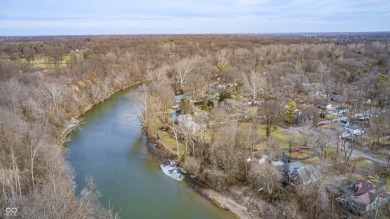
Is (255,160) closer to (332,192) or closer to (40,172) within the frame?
(332,192)

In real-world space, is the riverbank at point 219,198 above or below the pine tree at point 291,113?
below

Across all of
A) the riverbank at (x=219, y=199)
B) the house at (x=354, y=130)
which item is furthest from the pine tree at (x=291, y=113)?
the riverbank at (x=219, y=199)

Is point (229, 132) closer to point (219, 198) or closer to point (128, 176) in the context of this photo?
point (219, 198)

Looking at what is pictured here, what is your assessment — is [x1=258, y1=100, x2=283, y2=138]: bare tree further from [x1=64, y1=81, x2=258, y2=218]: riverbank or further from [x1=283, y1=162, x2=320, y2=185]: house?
[x1=64, y1=81, x2=258, y2=218]: riverbank

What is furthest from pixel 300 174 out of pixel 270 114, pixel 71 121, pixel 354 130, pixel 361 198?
pixel 71 121

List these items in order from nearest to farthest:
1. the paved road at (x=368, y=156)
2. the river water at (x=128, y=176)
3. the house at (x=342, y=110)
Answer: the river water at (x=128, y=176)
the paved road at (x=368, y=156)
the house at (x=342, y=110)

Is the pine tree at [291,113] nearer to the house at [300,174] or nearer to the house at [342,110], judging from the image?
the house at [342,110]
